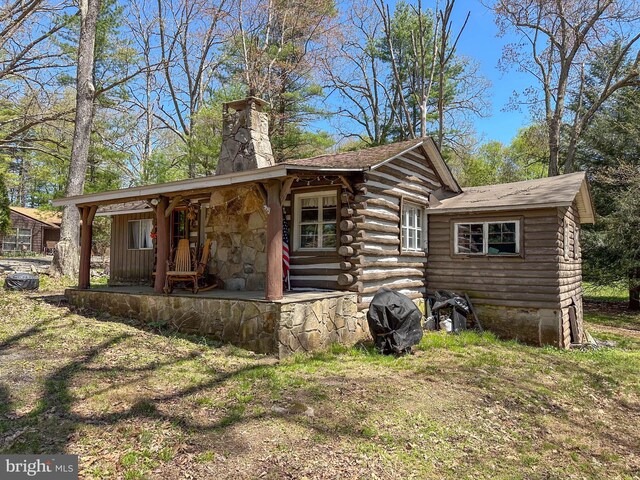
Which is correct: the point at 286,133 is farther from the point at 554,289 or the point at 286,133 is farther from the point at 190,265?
the point at 554,289

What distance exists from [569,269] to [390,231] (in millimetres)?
5058

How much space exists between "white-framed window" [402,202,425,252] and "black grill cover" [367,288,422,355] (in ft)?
9.71

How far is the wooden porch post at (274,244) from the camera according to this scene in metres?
6.93

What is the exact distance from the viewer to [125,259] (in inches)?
547

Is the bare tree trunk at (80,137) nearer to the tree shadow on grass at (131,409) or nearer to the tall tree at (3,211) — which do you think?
the tree shadow on grass at (131,409)

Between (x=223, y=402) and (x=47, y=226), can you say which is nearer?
(x=223, y=402)

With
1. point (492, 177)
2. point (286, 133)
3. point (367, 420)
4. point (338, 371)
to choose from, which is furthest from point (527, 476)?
point (492, 177)

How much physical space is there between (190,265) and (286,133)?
12.1m

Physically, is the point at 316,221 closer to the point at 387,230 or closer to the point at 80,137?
the point at 387,230

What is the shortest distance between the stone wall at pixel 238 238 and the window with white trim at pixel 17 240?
1224 inches

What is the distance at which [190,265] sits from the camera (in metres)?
9.65

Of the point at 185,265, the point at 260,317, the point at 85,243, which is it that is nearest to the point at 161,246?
the point at 185,265

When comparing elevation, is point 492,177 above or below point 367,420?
above

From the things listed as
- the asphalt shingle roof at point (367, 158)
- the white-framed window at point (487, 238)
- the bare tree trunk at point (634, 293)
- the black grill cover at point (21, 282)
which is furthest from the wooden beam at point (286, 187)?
the bare tree trunk at point (634, 293)
